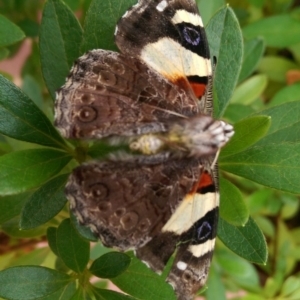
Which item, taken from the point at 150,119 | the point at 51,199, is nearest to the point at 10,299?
the point at 51,199

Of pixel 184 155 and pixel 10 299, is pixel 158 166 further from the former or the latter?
pixel 10 299

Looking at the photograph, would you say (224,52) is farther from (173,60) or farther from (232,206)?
(232,206)

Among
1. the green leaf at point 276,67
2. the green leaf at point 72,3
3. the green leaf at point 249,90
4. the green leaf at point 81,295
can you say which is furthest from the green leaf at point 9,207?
the green leaf at point 276,67

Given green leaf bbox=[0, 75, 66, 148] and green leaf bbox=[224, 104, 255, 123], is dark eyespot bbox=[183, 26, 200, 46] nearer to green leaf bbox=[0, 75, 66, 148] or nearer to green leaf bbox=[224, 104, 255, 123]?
green leaf bbox=[0, 75, 66, 148]

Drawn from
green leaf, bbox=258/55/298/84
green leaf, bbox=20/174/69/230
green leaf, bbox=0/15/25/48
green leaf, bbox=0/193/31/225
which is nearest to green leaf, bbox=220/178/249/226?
green leaf, bbox=20/174/69/230

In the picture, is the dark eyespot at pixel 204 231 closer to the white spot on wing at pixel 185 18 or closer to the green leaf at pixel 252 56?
the white spot on wing at pixel 185 18
